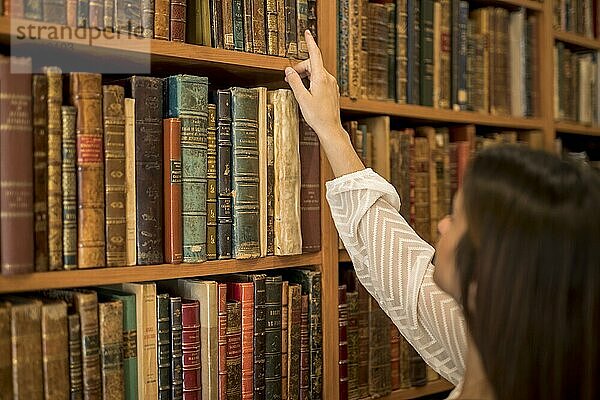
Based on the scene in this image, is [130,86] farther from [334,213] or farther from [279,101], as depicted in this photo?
[334,213]

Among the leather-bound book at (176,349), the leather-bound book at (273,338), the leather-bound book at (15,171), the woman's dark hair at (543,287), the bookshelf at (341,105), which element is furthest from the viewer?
the leather-bound book at (273,338)

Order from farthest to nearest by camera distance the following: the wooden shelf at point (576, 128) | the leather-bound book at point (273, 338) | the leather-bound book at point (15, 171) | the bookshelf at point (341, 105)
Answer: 1. the wooden shelf at point (576, 128)
2. the leather-bound book at point (273, 338)
3. the bookshelf at point (341, 105)
4. the leather-bound book at point (15, 171)

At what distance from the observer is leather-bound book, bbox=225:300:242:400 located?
1454mm

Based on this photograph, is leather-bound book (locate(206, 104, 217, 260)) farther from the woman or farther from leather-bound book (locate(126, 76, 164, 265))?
the woman

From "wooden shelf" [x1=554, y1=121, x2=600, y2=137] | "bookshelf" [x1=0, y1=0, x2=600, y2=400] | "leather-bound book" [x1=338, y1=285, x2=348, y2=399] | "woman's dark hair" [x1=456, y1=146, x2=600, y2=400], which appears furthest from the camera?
"wooden shelf" [x1=554, y1=121, x2=600, y2=137]

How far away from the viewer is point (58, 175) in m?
1.23

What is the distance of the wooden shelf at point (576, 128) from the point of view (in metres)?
2.25

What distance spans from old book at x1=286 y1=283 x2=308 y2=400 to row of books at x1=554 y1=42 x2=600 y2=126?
107 cm

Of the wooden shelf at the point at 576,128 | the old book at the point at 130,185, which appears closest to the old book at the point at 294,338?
the old book at the point at 130,185

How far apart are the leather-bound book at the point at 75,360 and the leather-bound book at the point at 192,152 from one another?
0.22m

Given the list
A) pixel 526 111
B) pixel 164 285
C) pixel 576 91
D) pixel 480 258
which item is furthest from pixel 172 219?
pixel 576 91

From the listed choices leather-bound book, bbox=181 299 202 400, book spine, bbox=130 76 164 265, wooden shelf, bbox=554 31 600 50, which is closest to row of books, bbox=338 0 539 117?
wooden shelf, bbox=554 31 600 50

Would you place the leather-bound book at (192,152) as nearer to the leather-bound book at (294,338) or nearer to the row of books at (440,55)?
the leather-bound book at (294,338)

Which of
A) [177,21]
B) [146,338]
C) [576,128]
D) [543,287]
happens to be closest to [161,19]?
[177,21]
